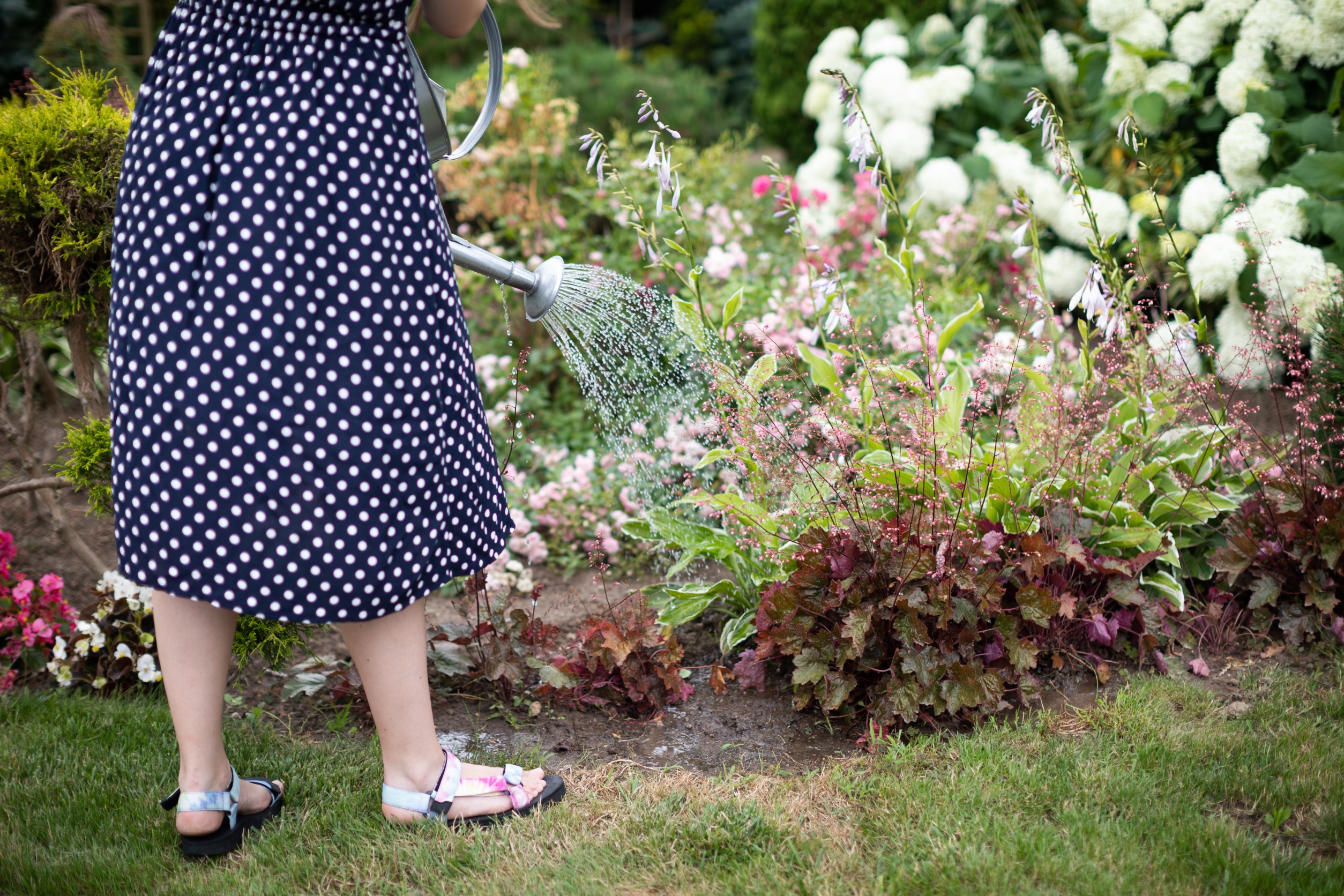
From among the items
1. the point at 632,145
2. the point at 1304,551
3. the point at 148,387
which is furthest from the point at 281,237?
the point at 632,145

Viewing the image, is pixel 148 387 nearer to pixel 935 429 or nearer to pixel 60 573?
pixel 935 429

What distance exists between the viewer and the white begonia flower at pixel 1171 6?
3875 millimetres

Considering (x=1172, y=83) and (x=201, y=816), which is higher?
(x=1172, y=83)

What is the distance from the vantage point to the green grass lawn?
1.68 metres

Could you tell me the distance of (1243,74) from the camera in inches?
142

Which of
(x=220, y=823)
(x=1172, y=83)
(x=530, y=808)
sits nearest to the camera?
(x=220, y=823)

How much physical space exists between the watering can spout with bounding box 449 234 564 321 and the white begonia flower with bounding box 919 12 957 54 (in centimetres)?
383

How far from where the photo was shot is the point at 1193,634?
7.96 ft

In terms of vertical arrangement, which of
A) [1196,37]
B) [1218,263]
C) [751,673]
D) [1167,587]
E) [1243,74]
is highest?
[1196,37]

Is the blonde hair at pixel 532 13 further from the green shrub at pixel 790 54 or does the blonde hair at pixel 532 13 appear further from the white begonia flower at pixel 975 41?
the green shrub at pixel 790 54

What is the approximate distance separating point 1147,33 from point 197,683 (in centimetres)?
400

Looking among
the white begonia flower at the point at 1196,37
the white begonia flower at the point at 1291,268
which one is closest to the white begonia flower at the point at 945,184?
the white begonia flower at the point at 1196,37

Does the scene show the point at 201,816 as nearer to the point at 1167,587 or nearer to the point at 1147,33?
the point at 1167,587

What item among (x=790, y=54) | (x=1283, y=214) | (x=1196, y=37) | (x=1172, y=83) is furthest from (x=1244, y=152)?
(x=790, y=54)
